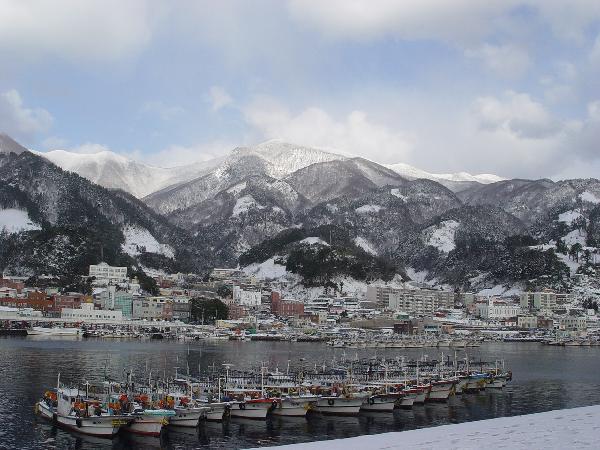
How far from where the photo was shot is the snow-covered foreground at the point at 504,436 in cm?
2070

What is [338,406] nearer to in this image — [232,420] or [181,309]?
[232,420]

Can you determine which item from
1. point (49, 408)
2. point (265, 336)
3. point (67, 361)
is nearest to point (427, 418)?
point (49, 408)

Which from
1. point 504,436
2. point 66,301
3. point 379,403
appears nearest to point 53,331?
point 66,301

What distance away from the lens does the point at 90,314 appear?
573 ft

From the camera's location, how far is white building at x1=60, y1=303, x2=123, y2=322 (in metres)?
173

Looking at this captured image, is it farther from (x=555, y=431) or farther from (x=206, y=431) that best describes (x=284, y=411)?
(x=555, y=431)

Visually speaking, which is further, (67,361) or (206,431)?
(67,361)

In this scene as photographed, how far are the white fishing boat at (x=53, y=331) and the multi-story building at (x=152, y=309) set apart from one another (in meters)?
30.3

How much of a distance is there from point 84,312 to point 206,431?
136 metres

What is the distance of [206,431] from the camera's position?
46031mm

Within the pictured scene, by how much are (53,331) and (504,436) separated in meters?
145

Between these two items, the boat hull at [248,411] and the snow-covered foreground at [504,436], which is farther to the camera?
the boat hull at [248,411]

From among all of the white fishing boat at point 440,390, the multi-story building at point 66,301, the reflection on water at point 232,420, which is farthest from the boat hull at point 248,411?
the multi-story building at point 66,301

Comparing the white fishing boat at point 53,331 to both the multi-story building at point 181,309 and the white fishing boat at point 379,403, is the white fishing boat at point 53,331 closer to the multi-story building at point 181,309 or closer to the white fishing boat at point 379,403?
the multi-story building at point 181,309
